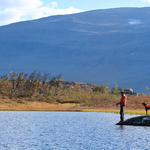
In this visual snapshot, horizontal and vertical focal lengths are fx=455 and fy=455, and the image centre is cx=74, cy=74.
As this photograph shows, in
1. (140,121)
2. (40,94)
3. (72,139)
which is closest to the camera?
(72,139)

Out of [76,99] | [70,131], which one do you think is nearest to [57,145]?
[70,131]

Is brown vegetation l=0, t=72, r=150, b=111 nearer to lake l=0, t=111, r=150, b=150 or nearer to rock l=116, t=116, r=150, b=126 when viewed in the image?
rock l=116, t=116, r=150, b=126

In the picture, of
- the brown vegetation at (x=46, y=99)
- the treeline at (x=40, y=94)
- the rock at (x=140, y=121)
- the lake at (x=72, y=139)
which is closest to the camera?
the lake at (x=72, y=139)

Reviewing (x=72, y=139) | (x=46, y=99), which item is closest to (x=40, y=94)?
(x=46, y=99)

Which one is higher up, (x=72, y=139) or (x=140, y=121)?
(x=140, y=121)

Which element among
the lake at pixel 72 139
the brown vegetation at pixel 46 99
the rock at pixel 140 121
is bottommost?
the lake at pixel 72 139

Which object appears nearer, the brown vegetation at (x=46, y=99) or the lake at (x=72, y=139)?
the lake at (x=72, y=139)

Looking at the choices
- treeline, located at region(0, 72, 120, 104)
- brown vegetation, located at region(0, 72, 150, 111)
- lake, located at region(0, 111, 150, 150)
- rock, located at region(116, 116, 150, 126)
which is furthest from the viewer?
treeline, located at region(0, 72, 120, 104)

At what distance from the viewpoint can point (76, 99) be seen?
90000 millimetres

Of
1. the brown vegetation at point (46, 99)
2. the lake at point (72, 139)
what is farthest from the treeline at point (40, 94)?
the lake at point (72, 139)

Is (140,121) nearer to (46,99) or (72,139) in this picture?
(72,139)

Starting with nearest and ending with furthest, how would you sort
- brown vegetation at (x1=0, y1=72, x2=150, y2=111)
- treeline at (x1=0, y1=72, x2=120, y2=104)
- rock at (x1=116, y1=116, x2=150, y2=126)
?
1. rock at (x1=116, y1=116, x2=150, y2=126)
2. brown vegetation at (x1=0, y1=72, x2=150, y2=111)
3. treeline at (x1=0, y1=72, x2=120, y2=104)

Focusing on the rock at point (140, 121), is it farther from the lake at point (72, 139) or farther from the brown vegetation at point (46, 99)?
the brown vegetation at point (46, 99)

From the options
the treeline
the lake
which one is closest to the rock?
the lake
